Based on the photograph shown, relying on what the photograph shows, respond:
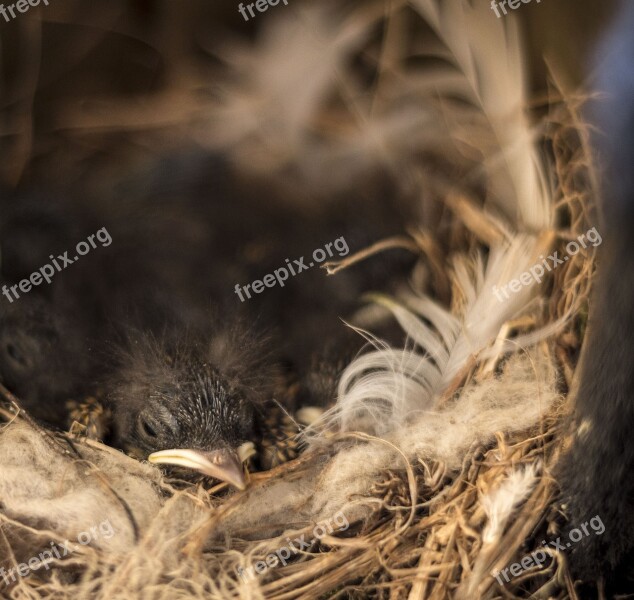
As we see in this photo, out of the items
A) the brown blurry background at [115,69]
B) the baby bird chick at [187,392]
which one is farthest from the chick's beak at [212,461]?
the brown blurry background at [115,69]

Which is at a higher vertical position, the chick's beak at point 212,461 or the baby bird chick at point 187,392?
the baby bird chick at point 187,392

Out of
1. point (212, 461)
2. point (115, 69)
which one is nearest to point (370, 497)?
point (212, 461)

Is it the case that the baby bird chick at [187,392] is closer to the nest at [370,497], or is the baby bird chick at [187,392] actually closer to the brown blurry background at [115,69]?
the nest at [370,497]

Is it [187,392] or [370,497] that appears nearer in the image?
[370,497]

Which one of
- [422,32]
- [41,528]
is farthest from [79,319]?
[422,32]

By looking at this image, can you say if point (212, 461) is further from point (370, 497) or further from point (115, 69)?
point (115, 69)

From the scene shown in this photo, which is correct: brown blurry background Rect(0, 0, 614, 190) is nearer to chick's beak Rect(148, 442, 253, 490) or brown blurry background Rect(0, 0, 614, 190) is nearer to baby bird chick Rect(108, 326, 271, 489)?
baby bird chick Rect(108, 326, 271, 489)
